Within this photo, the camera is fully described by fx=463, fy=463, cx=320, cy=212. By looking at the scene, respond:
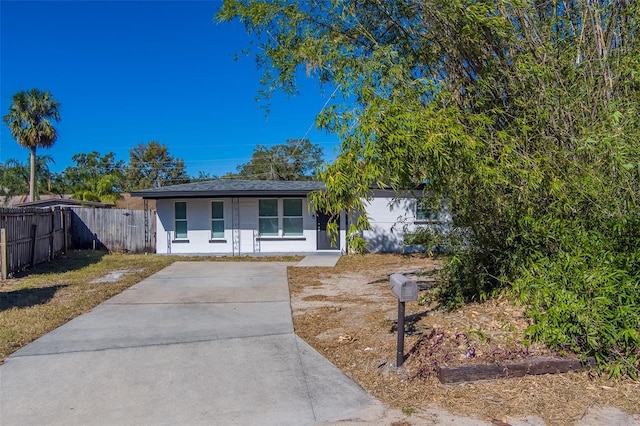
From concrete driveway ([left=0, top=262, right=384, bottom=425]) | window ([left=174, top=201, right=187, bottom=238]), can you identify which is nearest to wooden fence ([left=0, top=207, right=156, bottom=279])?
window ([left=174, top=201, right=187, bottom=238])

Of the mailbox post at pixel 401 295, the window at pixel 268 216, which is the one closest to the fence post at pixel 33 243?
the window at pixel 268 216

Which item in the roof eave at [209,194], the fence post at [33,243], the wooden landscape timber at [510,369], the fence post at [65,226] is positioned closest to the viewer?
the wooden landscape timber at [510,369]

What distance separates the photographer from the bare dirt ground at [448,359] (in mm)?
3697

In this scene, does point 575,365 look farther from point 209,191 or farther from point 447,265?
point 209,191

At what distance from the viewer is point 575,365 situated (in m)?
4.21

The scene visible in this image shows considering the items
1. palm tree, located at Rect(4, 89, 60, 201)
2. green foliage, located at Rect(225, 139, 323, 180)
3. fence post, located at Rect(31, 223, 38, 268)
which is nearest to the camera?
fence post, located at Rect(31, 223, 38, 268)

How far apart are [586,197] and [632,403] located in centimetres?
185

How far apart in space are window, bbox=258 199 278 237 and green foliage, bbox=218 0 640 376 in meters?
10.3

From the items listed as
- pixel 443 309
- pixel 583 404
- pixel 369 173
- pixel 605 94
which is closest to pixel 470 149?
pixel 369 173

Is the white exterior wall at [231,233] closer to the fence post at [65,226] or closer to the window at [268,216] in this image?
the window at [268,216]

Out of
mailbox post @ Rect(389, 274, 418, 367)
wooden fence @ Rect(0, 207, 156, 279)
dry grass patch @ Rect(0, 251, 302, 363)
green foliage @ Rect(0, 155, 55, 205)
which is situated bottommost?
dry grass patch @ Rect(0, 251, 302, 363)

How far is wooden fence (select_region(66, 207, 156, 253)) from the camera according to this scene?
669 inches

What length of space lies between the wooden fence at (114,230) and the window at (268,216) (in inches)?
155

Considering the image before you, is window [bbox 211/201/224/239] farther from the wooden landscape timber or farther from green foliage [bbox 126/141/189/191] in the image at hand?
green foliage [bbox 126/141/189/191]
